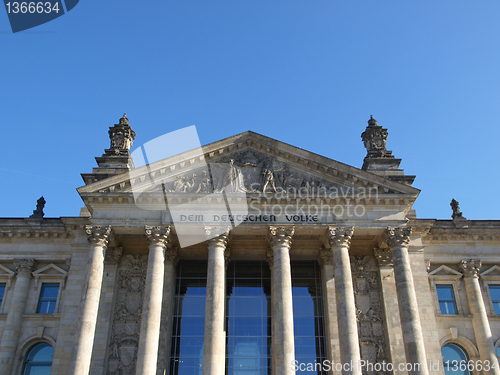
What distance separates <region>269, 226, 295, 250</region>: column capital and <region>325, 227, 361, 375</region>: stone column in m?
2.28

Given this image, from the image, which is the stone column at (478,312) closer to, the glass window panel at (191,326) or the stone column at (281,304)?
the stone column at (281,304)

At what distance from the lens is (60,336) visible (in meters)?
27.1

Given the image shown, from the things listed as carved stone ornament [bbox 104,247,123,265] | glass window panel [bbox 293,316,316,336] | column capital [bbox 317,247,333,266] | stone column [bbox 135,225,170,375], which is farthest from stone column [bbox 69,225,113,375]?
column capital [bbox 317,247,333,266]

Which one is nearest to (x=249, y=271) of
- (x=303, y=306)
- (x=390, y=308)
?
(x=303, y=306)

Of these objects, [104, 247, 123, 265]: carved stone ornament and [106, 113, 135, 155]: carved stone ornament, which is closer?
[104, 247, 123, 265]: carved stone ornament

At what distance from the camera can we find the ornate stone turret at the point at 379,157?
30459 millimetres

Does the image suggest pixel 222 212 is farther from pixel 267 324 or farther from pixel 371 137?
pixel 371 137

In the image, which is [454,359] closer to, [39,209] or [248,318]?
[248,318]

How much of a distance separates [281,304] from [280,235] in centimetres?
386

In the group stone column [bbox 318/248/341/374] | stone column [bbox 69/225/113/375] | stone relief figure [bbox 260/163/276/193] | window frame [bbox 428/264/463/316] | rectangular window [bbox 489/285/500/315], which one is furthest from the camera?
rectangular window [bbox 489/285/500/315]

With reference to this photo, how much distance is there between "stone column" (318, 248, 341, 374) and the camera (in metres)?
26.7

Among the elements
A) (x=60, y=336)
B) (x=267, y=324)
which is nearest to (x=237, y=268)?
(x=267, y=324)

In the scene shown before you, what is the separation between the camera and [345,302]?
24891 millimetres

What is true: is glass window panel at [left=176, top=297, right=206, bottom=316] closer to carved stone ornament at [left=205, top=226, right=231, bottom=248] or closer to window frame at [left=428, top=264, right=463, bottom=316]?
carved stone ornament at [left=205, top=226, right=231, bottom=248]
